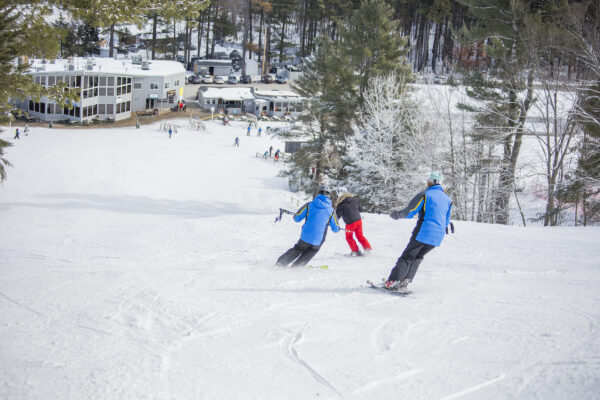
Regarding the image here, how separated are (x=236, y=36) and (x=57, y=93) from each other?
271ft

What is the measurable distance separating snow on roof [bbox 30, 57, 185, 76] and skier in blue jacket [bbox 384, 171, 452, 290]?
48.3 metres

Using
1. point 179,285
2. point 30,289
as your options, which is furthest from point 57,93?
point 179,285

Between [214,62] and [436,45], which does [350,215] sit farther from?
[214,62]

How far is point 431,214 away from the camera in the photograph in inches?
241

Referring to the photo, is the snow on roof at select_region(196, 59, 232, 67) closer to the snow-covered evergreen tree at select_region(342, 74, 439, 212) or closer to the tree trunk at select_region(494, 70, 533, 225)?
the snow-covered evergreen tree at select_region(342, 74, 439, 212)

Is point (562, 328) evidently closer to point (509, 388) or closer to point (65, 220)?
point (509, 388)

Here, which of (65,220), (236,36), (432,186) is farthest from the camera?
(236,36)

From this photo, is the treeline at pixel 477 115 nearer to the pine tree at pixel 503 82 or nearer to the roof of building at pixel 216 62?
the pine tree at pixel 503 82

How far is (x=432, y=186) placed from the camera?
6.33 metres

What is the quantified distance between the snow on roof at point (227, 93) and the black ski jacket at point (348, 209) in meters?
50.5

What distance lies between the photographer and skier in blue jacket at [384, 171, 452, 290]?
6121 mm

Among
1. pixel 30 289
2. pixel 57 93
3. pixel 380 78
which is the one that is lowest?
pixel 30 289

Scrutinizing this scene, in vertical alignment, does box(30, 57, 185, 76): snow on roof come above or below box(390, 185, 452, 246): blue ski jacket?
above

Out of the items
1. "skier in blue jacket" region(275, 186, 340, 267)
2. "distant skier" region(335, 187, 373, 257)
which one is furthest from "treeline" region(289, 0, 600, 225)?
"skier in blue jacket" region(275, 186, 340, 267)
